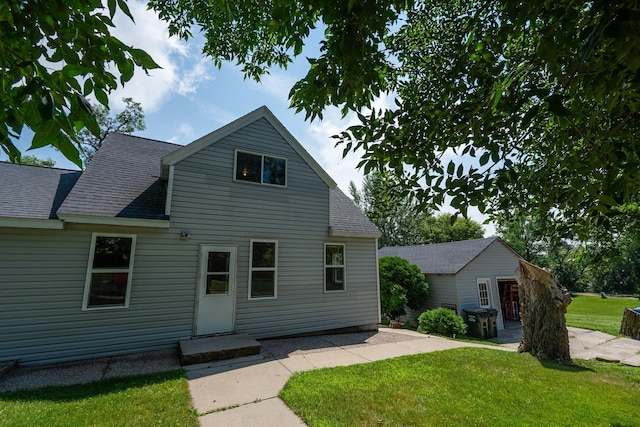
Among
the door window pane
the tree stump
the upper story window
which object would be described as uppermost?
the upper story window

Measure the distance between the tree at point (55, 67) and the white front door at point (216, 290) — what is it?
5947 mm

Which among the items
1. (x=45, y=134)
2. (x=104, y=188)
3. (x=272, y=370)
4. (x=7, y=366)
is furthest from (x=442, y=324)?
(x=45, y=134)

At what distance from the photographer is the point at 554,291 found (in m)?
7.30

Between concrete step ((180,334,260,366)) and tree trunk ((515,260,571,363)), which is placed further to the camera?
tree trunk ((515,260,571,363))

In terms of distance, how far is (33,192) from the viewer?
256 inches

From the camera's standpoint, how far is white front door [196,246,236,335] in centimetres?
680

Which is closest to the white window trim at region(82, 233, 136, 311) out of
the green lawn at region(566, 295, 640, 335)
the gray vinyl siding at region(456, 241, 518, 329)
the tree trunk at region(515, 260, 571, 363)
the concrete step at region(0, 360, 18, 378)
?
the concrete step at region(0, 360, 18, 378)

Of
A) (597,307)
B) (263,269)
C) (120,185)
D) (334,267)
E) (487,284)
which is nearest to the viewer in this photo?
(120,185)

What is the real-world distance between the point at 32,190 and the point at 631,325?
2107 centimetres

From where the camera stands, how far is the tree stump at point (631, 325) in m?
11.3

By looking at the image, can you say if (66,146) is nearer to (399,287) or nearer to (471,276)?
(399,287)

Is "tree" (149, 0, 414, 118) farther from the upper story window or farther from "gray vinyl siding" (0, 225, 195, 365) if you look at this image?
"gray vinyl siding" (0, 225, 195, 365)

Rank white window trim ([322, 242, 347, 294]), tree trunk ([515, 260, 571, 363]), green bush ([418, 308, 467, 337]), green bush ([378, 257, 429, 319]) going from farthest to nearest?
1. green bush ([378, 257, 429, 319])
2. green bush ([418, 308, 467, 337])
3. white window trim ([322, 242, 347, 294])
4. tree trunk ([515, 260, 571, 363])

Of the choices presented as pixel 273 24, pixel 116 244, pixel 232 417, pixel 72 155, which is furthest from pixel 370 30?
pixel 116 244
